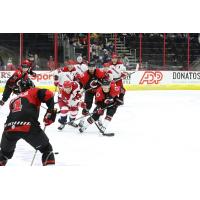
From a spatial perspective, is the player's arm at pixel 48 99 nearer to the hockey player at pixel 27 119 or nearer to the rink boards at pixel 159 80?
the hockey player at pixel 27 119

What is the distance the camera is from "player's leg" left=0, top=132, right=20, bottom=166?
4.20m

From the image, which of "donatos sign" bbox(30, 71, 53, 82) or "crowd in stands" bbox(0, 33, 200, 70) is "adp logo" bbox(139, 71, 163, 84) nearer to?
"crowd in stands" bbox(0, 33, 200, 70)

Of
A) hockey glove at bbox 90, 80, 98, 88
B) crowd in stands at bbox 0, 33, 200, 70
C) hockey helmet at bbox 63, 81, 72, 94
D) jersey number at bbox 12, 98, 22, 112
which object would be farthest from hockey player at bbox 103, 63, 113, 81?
crowd in stands at bbox 0, 33, 200, 70

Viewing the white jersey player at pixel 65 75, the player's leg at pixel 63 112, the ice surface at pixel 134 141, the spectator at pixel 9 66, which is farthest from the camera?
the spectator at pixel 9 66

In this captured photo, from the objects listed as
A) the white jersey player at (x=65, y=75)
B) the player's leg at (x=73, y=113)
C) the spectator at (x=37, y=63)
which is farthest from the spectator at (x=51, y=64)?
the player's leg at (x=73, y=113)

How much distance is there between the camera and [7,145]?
4273mm

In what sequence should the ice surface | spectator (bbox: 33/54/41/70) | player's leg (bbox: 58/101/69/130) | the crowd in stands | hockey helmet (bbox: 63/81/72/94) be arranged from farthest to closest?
1. the crowd in stands
2. spectator (bbox: 33/54/41/70)
3. player's leg (bbox: 58/101/69/130)
4. hockey helmet (bbox: 63/81/72/94)
5. the ice surface

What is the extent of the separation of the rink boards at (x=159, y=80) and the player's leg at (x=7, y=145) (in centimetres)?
909

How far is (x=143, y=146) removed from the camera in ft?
19.0

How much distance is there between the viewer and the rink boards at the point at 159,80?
13695 mm

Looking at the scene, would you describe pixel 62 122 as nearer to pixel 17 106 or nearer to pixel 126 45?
pixel 17 106

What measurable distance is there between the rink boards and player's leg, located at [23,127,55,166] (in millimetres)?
9125

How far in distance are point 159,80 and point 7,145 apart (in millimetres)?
10092
